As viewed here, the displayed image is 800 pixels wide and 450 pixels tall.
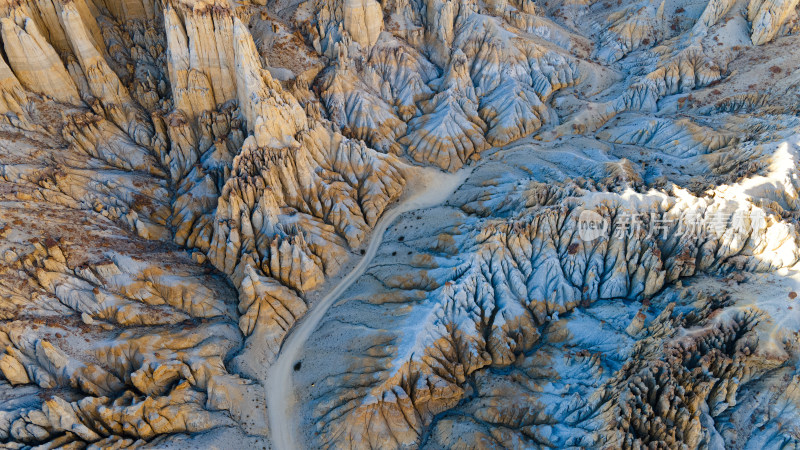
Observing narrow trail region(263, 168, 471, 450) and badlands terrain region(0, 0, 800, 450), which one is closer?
badlands terrain region(0, 0, 800, 450)

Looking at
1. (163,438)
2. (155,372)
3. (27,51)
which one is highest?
(27,51)

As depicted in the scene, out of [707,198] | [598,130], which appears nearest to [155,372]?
[707,198]

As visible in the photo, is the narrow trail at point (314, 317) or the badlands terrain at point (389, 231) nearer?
the badlands terrain at point (389, 231)

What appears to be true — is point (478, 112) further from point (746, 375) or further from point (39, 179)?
point (39, 179)

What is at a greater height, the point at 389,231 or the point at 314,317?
the point at 389,231
